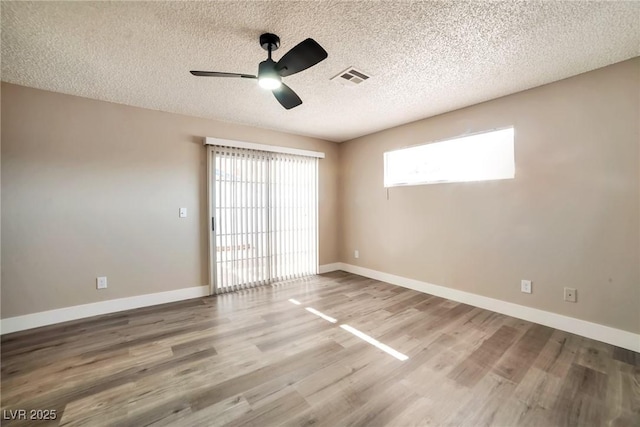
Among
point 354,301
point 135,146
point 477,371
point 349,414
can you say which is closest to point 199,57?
point 135,146

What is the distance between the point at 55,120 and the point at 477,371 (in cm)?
465

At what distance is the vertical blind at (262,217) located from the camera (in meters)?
3.67

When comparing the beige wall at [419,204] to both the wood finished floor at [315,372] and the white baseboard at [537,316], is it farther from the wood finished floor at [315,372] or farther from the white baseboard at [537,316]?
the wood finished floor at [315,372]

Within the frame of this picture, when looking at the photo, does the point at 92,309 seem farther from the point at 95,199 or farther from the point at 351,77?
the point at 351,77

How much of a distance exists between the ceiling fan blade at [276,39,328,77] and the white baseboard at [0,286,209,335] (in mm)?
3060

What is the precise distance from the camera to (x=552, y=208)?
254 centimetres

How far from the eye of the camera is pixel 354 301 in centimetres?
327

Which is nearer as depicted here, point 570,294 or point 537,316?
point 570,294

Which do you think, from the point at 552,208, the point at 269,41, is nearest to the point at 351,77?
the point at 269,41

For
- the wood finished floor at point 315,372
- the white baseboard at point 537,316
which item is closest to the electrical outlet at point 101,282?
the wood finished floor at point 315,372

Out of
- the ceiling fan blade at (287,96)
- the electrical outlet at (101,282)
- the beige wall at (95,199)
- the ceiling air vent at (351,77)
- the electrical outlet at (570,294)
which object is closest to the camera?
the ceiling fan blade at (287,96)

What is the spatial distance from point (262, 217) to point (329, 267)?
171 cm

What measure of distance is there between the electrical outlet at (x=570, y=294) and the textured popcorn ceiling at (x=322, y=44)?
2.07 m

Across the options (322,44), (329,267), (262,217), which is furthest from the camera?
(329,267)
